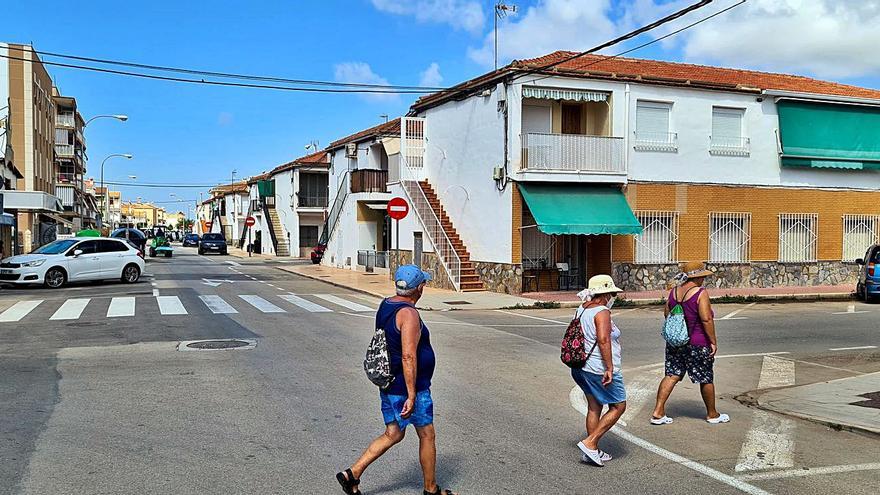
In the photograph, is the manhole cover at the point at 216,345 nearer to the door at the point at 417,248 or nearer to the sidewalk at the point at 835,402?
the sidewalk at the point at 835,402

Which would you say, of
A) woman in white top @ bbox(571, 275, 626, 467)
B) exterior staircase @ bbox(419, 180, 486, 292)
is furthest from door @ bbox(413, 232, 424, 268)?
woman in white top @ bbox(571, 275, 626, 467)

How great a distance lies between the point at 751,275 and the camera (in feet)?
81.6

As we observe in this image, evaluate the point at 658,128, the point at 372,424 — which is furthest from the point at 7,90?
the point at 372,424

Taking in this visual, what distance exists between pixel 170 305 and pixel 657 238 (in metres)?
14.4

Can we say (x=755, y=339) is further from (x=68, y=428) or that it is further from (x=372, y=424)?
(x=68, y=428)

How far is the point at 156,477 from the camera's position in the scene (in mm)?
5438

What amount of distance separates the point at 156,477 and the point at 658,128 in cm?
2077

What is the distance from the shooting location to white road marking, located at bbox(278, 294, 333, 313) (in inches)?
693

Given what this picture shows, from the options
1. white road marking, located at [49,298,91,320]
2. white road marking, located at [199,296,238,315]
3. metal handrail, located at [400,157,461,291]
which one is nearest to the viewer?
white road marking, located at [49,298,91,320]

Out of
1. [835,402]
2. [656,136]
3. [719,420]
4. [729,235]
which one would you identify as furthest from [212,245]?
[719,420]

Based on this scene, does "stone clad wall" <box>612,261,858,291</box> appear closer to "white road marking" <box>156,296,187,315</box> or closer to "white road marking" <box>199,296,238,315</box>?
"white road marking" <box>199,296,238,315</box>

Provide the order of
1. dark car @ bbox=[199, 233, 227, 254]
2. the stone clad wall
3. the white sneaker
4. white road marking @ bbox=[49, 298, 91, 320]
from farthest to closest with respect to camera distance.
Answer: dark car @ bbox=[199, 233, 227, 254] → the stone clad wall → white road marking @ bbox=[49, 298, 91, 320] → the white sneaker

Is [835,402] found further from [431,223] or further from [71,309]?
[431,223]

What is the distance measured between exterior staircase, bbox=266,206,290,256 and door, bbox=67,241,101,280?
1257 inches
